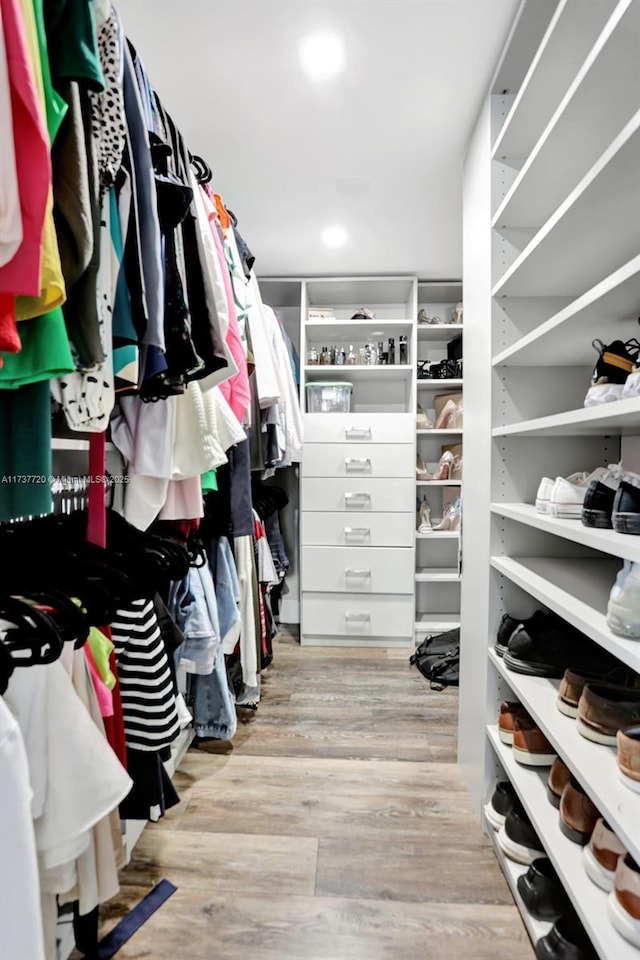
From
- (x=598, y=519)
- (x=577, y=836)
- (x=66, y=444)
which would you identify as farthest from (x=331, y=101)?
(x=577, y=836)

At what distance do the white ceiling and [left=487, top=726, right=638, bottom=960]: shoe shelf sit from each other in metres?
1.82

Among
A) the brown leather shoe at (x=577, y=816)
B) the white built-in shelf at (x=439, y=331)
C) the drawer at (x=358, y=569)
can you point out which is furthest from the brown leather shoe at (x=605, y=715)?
the white built-in shelf at (x=439, y=331)

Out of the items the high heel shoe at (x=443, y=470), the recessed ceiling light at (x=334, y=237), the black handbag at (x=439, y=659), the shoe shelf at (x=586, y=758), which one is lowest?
the black handbag at (x=439, y=659)

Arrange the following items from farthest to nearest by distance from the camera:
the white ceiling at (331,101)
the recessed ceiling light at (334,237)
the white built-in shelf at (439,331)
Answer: the white built-in shelf at (439,331) → the recessed ceiling light at (334,237) → the white ceiling at (331,101)

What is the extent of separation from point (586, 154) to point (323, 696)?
2.13 metres

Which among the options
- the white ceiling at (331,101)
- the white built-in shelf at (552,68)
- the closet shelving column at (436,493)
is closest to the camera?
the white built-in shelf at (552,68)

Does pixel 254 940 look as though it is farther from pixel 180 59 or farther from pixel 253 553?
pixel 180 59

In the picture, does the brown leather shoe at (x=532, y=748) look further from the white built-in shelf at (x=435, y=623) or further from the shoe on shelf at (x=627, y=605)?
the white built-in shelf at (x=435, y=623)

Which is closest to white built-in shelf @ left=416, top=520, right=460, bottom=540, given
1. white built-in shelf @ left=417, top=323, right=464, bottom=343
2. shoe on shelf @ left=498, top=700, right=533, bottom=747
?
white built-in shelf @ left=417, top=323, right=464, bottom=343

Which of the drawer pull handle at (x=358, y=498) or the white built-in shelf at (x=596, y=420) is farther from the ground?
the white built-in shelf at (x=596, y=420)

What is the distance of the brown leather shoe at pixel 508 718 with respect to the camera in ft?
4.45

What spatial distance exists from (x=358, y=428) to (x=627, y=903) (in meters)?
2.27

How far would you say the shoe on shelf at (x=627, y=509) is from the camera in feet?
2.80

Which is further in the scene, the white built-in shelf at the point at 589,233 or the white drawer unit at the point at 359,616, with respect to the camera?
the white drawer unit at the point at 359,616
